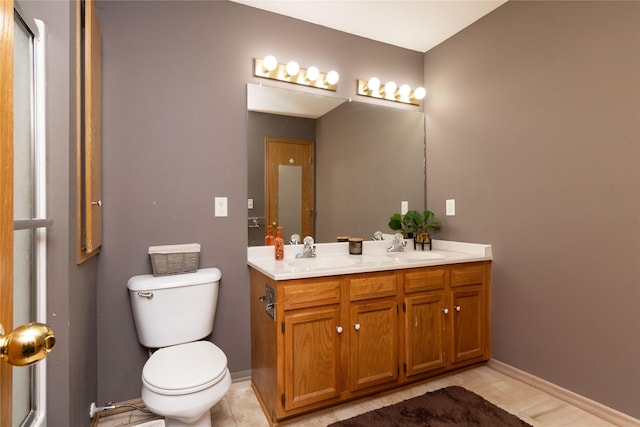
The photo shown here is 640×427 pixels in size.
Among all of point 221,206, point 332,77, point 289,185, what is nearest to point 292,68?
point 332,77

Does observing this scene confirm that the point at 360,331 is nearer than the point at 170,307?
No

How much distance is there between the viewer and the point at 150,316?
5.63 feet

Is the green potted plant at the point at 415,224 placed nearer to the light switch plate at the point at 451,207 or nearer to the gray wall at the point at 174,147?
the light switch plate at the point at 451,207

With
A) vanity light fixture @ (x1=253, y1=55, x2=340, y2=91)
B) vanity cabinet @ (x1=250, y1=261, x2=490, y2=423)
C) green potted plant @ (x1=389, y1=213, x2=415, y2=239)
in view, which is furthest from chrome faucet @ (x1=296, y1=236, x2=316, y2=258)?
vanity light fixture @ (x1=253, y1=55, x2=340, y2=91)

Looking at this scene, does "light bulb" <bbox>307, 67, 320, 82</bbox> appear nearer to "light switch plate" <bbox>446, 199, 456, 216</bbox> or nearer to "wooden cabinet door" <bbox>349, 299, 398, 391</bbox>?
"light switch plate" <bbox>446, 199, 456, 216</bbox>

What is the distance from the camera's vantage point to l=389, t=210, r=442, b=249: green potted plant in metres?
2.64

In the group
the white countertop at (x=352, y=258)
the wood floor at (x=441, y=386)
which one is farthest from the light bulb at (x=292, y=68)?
the wood floor at (x=441, y=386)

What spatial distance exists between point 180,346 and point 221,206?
2.76ft

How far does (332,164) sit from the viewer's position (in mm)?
2475

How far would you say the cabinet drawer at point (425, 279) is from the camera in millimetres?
2012

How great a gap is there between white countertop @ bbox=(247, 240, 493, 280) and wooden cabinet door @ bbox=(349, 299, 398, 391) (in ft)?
0.76

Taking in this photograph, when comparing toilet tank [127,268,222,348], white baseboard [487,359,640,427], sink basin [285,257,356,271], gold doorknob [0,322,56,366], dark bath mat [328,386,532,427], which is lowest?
dark bath mat [328,386,532,427]

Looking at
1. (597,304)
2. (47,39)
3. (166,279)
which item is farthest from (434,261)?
(47,39)

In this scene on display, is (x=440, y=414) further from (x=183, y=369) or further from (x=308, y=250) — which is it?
(x=183, y=369)
